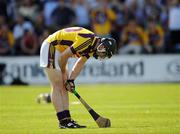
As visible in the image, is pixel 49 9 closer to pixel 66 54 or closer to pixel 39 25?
pixel 39 25

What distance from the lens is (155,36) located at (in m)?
30.1

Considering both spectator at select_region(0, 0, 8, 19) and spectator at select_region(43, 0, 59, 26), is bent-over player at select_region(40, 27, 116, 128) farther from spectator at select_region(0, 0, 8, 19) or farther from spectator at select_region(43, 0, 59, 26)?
spectator at select_region(0, 0, 8, 19)

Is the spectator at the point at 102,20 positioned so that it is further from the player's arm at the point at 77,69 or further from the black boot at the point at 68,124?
the black boot at the point at 68,124

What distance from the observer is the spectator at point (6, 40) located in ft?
97.2

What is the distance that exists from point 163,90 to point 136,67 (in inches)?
164

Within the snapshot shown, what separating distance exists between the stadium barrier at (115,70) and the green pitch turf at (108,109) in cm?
92

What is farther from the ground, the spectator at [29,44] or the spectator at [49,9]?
the spectator at [49,9]

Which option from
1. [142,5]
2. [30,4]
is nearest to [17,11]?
[30,4]

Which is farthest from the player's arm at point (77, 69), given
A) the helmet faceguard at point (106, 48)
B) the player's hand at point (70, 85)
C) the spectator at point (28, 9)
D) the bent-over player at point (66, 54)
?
the spectator at point (28, 9)

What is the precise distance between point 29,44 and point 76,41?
16.0 m

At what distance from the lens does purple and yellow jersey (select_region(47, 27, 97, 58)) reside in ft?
45.5

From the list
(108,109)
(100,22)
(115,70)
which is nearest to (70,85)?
(108,109)

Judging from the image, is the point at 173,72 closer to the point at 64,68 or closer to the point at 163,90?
the point at 163,90

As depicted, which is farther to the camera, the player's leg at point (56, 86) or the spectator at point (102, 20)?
the spectator at point (102, 20)
